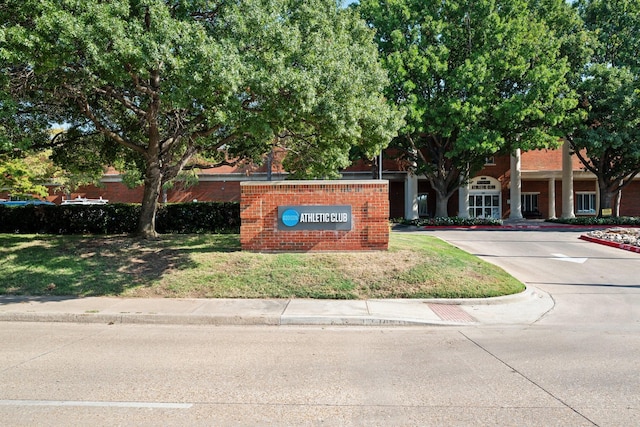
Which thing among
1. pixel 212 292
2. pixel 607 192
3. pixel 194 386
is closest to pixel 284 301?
pixel 212 292

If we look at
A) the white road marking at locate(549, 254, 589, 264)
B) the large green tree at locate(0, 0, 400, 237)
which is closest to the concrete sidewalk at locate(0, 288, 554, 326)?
the large green tree at locate(0, 0, 400, 237)

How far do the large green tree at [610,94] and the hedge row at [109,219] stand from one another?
22319mm

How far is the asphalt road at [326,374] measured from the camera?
4160 mm

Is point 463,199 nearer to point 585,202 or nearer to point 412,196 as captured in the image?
point 412,196

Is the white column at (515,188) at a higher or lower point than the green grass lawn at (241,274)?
higher

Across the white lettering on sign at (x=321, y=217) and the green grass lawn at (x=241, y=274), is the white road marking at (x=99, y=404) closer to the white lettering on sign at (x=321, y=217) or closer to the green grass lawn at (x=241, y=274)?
the green grass lawn at (x=241, y=274)

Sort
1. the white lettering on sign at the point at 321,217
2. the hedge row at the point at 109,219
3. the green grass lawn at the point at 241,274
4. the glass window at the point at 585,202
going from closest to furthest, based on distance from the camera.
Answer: the green grass lawn at the point at 241,274, the white lettering on sign at the point at 321,217, the hedge row at the point at 109,219, the glass window at the point at 585,202

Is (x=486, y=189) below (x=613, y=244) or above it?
above

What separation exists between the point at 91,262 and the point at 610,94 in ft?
93.6

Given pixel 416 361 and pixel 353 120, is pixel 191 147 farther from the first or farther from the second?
pixel 416 361

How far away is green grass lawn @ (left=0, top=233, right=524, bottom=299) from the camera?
9.82 metres

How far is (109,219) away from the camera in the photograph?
17.3 metres

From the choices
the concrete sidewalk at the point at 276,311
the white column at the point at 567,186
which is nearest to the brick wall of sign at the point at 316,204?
the concrete sidewalk at the point at 276,311

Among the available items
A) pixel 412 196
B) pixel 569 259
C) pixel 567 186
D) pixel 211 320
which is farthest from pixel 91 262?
pixel 567 186
